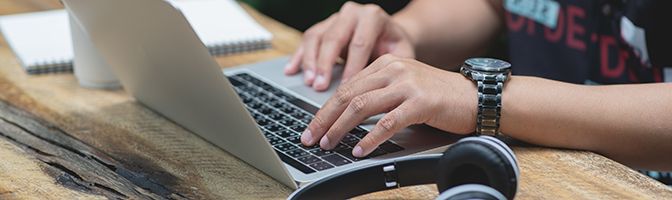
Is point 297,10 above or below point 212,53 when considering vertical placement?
below

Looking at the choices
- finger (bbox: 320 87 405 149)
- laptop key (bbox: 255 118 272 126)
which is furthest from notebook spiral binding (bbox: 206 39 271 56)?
finger (bbox: 320 87 405 149)

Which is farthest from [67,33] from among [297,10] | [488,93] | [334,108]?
[297,10]

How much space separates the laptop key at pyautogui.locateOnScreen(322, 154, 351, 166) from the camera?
873 mm

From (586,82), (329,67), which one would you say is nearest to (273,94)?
(329,67)

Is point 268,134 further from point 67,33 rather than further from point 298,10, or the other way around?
point 298,10

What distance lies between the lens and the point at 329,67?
1.18 metres

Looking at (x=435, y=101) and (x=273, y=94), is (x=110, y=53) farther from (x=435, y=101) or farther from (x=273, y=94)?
(x=435, y=101)

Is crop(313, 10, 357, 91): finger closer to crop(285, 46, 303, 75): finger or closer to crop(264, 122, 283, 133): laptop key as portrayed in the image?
crop(285, 46, 303, 75): finger

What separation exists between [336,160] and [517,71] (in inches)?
32.1

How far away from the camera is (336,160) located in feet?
2.89

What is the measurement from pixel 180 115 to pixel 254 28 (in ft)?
1.39

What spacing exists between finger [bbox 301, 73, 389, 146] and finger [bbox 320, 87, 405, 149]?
11mm

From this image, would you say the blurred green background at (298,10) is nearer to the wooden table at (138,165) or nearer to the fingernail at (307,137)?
the wooden table at (138,165)

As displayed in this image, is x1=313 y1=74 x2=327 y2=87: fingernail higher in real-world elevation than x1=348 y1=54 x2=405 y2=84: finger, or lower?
lower
